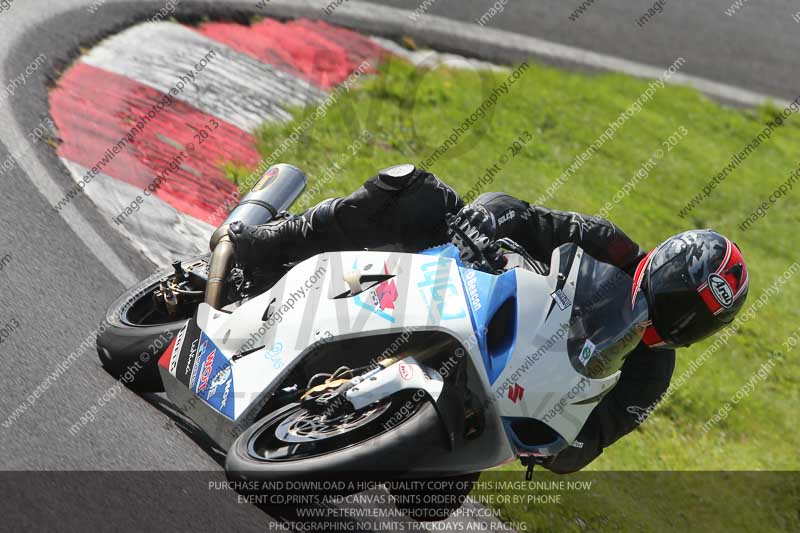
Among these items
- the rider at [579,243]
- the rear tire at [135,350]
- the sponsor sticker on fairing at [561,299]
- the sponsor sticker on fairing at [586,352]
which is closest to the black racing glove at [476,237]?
the rider at [579,243]

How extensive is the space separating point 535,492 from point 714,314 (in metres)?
2.08

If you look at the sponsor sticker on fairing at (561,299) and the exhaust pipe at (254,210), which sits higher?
the sponsor sticker on fairing at (561,299)

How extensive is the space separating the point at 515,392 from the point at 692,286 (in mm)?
906

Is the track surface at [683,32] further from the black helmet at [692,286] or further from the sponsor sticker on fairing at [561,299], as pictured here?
the sponsor sticker on fairing at [561,299]

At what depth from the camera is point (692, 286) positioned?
404 centimetres

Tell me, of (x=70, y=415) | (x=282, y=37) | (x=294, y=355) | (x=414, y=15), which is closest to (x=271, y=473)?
(x=294, y=355)

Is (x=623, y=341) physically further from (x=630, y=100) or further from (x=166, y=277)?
(x=630, y=100)

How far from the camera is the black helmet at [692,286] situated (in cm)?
404

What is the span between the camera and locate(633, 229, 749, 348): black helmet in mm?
4039

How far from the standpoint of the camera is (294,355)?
13.4ft

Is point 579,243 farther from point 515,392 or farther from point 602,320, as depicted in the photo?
point 515,392

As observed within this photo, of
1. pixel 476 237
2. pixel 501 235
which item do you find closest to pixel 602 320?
pixel 476 237

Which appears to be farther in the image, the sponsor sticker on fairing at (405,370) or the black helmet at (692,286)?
the black helmet at (692,286)

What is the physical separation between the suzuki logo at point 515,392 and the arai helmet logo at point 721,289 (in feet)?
3.10
